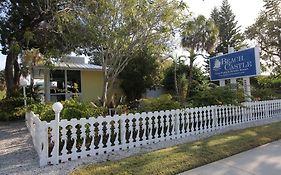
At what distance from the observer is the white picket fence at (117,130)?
6.03 meters

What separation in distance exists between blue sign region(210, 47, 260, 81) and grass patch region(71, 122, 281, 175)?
361cm

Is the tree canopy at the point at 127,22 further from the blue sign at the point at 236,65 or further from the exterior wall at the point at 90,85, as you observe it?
the exterior wall at the point at 90,85

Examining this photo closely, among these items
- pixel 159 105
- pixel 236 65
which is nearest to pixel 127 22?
pixel 159 105

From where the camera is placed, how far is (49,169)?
221 inches

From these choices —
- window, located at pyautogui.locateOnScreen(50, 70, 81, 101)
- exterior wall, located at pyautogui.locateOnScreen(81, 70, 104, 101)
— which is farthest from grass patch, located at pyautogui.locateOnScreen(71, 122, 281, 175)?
exterior wall, located at pyautogui.locateOnScreen(81, 70, 104, 101)

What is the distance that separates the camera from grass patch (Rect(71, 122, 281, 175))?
5309 mm

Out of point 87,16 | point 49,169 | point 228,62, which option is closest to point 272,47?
point 228,62

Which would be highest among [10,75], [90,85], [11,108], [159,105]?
[10,75]

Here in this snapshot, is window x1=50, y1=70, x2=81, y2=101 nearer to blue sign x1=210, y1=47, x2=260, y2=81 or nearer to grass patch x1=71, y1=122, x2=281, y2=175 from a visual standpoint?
blue sign x1=210, y1=47, x2=260, y2=81

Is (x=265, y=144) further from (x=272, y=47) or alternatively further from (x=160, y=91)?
(x=272, y=47)

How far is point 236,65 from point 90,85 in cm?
1162

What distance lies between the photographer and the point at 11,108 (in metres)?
14.9

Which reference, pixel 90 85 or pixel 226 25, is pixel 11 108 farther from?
pixel 226 25

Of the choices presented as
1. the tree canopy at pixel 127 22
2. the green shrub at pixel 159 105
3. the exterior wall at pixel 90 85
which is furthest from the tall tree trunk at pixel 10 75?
the green shrub at pixel 159 105
